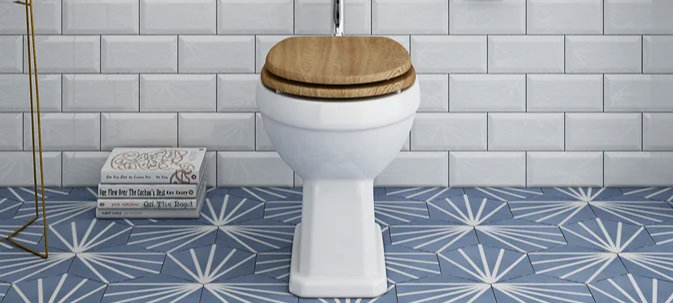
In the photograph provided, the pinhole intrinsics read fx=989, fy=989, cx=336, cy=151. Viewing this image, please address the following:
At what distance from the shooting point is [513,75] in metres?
3.11

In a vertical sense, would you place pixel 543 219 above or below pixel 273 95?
below

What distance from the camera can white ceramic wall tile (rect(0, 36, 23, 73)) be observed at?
3074 mm

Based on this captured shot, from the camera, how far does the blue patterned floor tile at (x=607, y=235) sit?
272 centimetres

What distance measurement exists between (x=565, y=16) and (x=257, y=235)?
1.18m

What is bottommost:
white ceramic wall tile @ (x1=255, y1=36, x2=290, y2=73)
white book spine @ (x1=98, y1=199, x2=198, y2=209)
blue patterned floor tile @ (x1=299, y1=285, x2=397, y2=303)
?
blue patterned floor tile @ (x1=299, y1=285, x2=397, y2=303)

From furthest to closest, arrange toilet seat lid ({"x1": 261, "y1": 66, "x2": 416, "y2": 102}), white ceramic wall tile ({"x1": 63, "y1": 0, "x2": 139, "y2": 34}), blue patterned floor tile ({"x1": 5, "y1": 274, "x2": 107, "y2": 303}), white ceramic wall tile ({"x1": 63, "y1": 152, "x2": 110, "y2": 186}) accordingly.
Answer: white ceramic wall tile ({"x1": 63, "y1": 152, "x2": 110, "y2": 186})
white ceramic wall tile ({"x1": 63, "y1": 0, "x2": 139, "y2": 34})
blue patterned floor tile ({"x1": 5, "y1": 274, "x2": 107, "y2": 303})
toilet seat lid ({"x1": 261, "y1": 66, "x2": 416, "y2": 102})

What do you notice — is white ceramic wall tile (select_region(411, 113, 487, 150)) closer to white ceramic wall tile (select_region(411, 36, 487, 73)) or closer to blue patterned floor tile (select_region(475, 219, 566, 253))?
white ceramic wall tile (select_region(411, 36, 487, 73))

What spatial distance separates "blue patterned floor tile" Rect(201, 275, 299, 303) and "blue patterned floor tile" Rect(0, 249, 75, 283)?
A: 41 centimetres

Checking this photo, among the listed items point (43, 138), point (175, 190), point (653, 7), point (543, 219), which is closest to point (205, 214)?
point (175, 190)

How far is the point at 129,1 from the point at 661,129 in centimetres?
172

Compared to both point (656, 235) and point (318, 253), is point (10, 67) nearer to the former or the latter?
point (318, 253)

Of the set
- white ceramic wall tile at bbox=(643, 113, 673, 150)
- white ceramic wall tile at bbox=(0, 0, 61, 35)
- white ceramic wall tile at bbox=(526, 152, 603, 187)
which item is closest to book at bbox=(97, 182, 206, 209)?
white ceramic wall tile at bbox=(0, 0, 61, 35)

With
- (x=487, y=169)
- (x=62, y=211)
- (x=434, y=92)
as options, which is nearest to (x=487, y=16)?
(x=434, y=92)

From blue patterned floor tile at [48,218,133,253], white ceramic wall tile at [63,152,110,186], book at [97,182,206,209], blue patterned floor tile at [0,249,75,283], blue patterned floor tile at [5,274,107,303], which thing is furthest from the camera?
white ceramic wall tile at [63,152,110,186]
